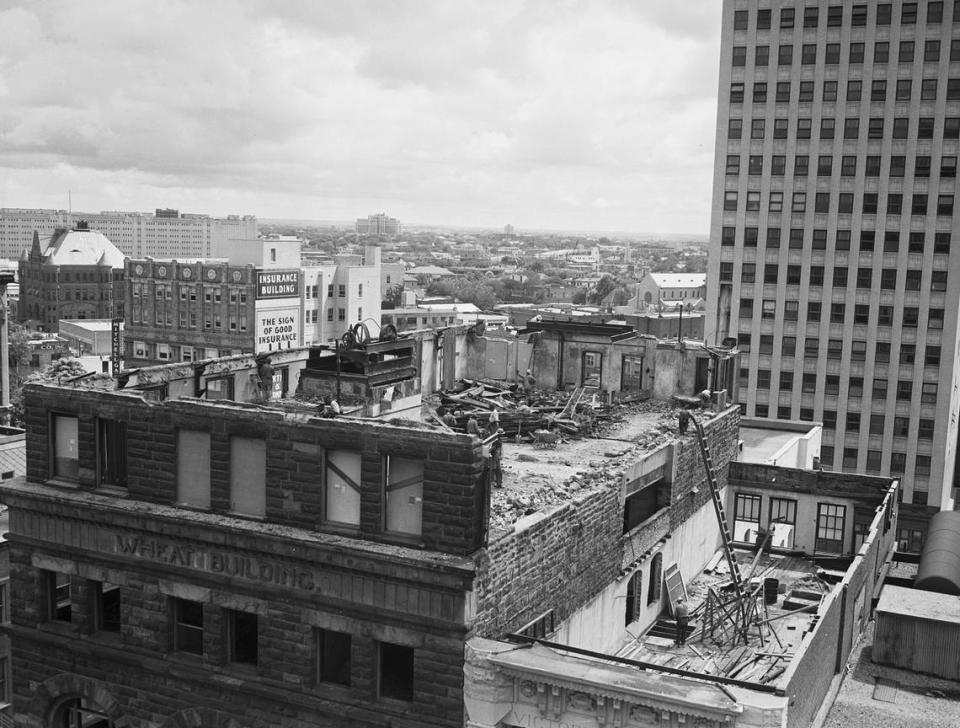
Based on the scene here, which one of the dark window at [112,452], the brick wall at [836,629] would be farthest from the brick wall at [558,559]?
the dark window at [112,452]

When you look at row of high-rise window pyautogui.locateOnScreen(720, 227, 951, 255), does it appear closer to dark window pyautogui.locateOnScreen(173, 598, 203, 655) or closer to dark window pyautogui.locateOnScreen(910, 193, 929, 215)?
dark window pyautogui.locateOnScreen(910, 193, 929, 215)

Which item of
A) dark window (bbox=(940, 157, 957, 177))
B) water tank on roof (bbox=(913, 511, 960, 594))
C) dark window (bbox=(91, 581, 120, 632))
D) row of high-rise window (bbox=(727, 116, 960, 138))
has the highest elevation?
row of high-rise window (bbox=(727, 116, 960, 138))

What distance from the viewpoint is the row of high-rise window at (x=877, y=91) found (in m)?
83.1

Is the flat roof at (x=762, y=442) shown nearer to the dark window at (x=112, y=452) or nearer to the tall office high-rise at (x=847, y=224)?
the tall office high-rise at (x=847, y=224)

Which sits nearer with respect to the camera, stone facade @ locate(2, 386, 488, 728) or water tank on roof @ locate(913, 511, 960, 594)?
stone facade @ locate(2, 386, 488, 728)

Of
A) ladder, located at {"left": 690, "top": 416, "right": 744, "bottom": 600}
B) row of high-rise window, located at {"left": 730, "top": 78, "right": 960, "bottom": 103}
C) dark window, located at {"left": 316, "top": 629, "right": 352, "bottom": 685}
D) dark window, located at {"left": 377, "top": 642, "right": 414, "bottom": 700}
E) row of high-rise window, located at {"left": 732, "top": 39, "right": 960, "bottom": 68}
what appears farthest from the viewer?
row of high-rise window, located at {"left": 730, "top": 78, "right": 960, "bottom": 103}

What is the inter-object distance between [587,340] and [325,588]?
77.8ft

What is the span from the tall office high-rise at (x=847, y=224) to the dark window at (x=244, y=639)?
64.0 meters


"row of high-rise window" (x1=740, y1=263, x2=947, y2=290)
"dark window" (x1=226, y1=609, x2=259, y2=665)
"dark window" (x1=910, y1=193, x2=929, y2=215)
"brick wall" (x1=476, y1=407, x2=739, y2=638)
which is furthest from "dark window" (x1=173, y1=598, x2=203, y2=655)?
"dark window" (x1=910, y1=193, x2=929, y2=215)

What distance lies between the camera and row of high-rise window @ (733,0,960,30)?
270 feet

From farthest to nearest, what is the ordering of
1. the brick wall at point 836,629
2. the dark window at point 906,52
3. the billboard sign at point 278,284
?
the billboard sign at point 278,284, the dark window at point 906,52, the brick wall at point 836,629

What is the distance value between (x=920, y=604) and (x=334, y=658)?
72.6ft

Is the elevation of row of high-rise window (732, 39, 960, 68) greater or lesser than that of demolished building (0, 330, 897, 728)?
greater

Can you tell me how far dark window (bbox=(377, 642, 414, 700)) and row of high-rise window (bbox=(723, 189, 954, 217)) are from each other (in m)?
73.2
